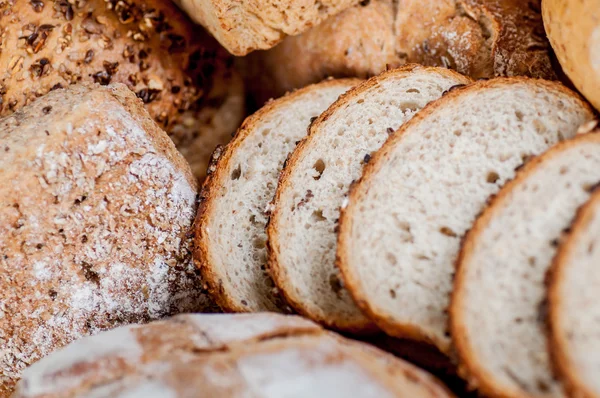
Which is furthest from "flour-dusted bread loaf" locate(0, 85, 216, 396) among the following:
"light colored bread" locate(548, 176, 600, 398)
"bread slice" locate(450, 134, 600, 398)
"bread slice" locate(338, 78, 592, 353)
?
"light colored bread" locate(548, 176, 600, 398)

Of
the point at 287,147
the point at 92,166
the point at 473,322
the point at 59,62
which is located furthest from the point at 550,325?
the point at 59,62

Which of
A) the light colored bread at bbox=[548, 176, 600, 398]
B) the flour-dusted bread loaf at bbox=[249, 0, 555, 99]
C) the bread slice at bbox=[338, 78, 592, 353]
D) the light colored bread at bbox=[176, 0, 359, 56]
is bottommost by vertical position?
the light colored bread at bbox=[548, 176, 600, 398]

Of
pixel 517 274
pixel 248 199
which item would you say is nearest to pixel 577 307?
pixel 517 274

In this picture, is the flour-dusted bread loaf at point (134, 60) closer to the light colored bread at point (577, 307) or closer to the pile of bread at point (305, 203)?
the pile of bread at point (305, 203)

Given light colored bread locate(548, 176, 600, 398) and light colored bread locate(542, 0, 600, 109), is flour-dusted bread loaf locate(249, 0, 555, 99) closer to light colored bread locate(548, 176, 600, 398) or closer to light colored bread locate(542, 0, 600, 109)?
light colored bread locate(542, 0, 600, 109)

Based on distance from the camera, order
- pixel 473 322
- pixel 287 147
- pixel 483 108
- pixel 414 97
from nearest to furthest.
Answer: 1. pixel 473 322
2. pixel 483 108
3. pixel 414 97
4. pixel 287 147

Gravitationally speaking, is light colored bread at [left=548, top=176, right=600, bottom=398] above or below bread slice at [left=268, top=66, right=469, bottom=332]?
below

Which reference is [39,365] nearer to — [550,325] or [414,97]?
[550,325]
